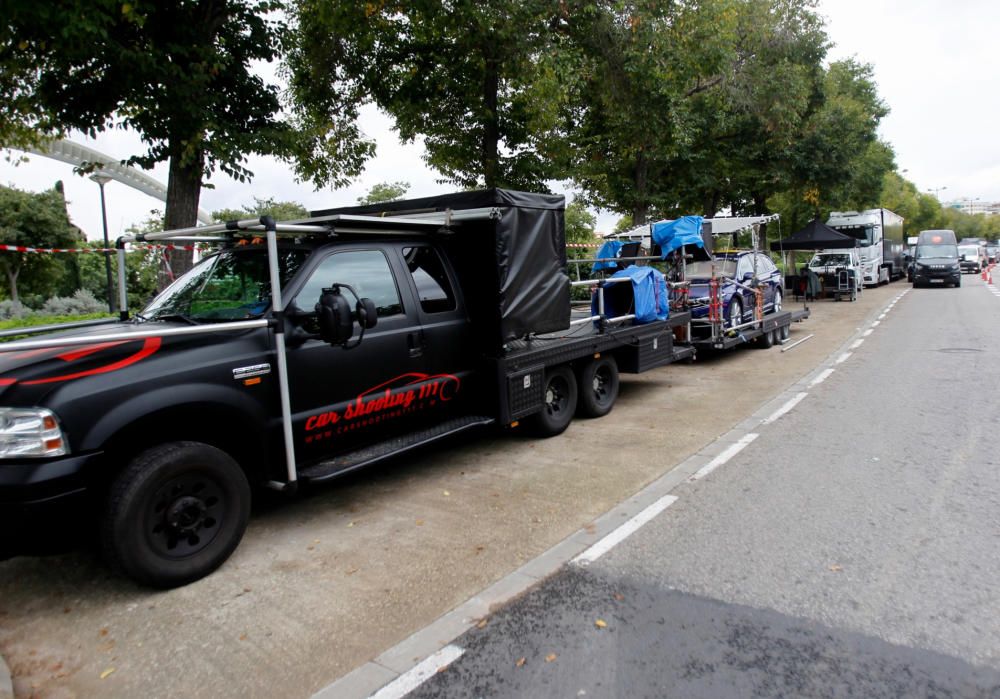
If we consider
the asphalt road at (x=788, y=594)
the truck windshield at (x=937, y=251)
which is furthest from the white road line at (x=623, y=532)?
the truck windshield at (x=937, y=251)

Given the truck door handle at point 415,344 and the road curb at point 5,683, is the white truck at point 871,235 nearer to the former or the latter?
the truck door handle at point 415,344

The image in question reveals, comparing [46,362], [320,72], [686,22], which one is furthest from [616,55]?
[46,362]

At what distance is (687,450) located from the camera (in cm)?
655

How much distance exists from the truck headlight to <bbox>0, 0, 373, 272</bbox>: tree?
4.68m

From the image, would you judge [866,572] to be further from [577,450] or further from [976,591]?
[577,450]

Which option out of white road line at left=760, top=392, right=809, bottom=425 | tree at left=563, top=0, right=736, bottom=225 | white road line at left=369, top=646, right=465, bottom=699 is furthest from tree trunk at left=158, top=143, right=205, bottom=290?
white road line at left=760, top=392, right=809, bottom=425

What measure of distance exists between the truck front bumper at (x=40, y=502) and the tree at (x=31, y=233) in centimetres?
2684

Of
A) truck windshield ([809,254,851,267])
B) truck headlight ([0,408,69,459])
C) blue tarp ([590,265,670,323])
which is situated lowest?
truck headlight ([0,408,69,459])

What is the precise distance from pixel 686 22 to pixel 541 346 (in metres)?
10.6

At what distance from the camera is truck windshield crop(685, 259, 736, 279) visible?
12.2 m

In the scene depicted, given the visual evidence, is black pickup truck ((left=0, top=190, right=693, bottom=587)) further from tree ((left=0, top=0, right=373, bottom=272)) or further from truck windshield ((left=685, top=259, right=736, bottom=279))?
truck windshield ((left=685, top=259, right=736, bottom=279))

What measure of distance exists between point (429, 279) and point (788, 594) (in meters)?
3.64

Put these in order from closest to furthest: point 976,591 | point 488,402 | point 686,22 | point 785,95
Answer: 1. point 976,591
2. point 488,402
3. point 686,22
4. point 785,95

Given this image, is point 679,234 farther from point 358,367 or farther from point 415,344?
point 358,367
